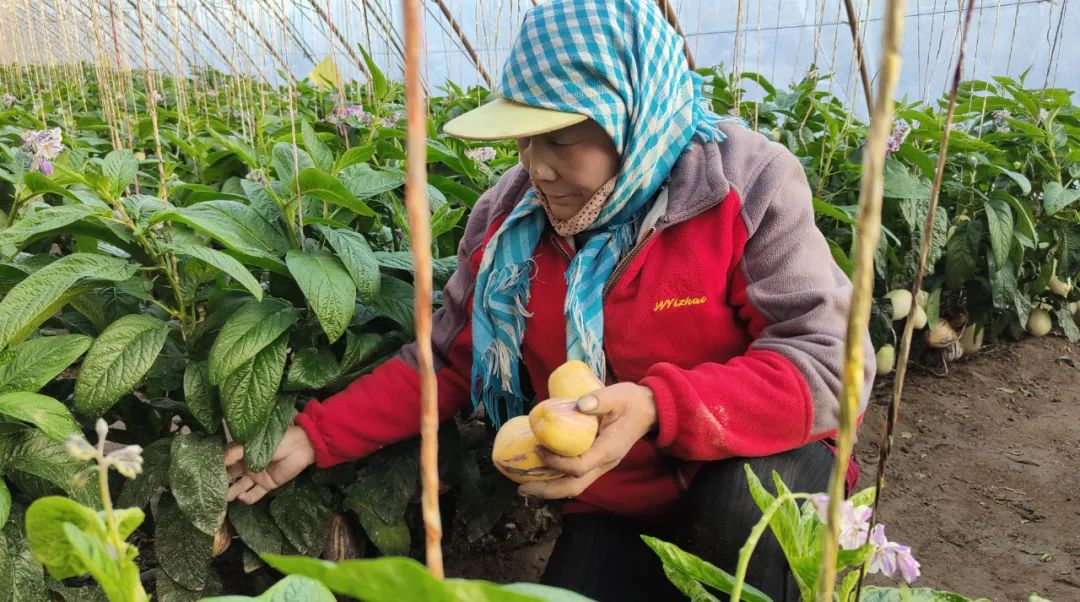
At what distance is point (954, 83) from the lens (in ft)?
1.35

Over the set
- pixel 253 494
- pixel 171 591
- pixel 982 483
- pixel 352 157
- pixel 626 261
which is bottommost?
pixel 982 483

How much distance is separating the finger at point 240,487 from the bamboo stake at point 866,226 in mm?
1018

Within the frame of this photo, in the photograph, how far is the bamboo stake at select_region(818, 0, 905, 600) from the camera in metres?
0.33

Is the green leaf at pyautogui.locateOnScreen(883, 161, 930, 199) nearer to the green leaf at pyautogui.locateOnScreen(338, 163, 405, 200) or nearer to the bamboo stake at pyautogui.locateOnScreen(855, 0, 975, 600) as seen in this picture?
the green leaf at pyautogui.locateOnScreen(338, 163, 405, 200)

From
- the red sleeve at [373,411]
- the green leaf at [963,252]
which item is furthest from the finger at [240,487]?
the green leaf at [963,252]

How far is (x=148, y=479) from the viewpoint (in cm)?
118

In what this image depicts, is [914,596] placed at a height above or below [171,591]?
above

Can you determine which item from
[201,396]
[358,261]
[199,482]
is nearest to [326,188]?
[358,261]

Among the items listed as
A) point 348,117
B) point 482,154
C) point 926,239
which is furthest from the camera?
point 348,117

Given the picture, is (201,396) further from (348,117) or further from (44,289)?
(348,117)

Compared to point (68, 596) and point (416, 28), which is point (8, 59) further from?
point (416, 28)

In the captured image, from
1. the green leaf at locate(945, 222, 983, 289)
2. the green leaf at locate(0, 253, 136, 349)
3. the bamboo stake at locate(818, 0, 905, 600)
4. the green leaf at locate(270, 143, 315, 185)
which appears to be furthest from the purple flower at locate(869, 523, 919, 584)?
the green leaf at locate(945, 222, 983, 289)

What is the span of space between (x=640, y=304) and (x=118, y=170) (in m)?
0.76

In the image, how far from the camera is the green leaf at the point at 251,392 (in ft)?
3.71
